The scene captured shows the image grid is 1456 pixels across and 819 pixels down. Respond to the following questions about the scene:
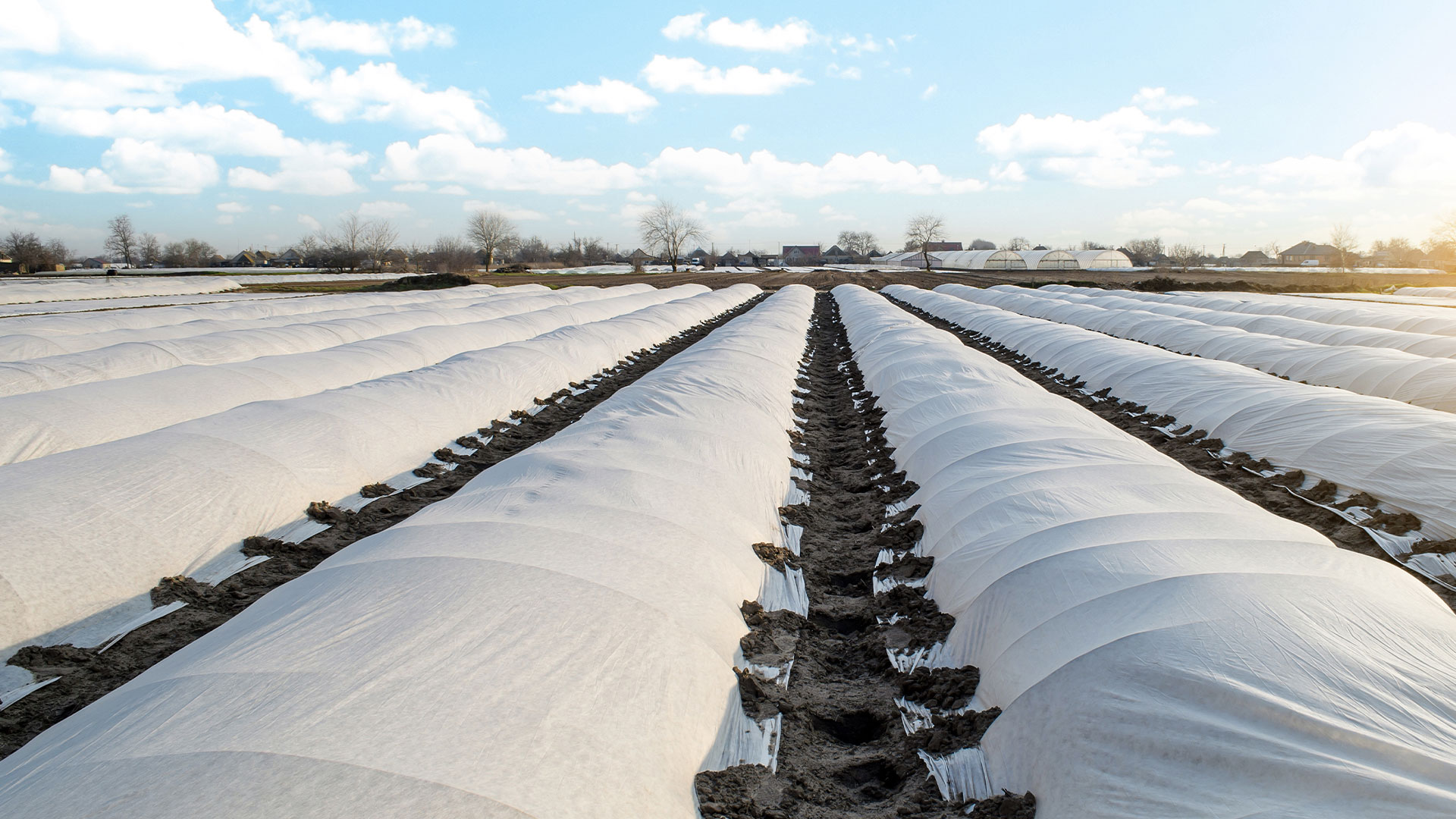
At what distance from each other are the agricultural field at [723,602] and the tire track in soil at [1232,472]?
6 cm

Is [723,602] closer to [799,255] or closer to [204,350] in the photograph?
[204,350]

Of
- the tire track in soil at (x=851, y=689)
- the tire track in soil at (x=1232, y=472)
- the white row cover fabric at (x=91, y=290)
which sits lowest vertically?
the tire track in soil at (x=851, y=689)

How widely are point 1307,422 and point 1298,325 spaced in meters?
11.8

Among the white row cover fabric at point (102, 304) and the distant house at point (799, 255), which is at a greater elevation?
the distant house at point (799, 255)

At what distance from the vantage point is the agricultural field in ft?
8.50

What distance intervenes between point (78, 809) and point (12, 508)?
435 centimetres

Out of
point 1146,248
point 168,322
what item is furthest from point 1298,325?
point 1146,248

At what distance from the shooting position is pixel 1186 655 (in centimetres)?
304

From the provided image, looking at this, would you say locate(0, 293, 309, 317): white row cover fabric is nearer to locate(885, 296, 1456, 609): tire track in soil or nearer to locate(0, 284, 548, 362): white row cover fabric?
locate(0, 284, 548, 362): white row cover fabric

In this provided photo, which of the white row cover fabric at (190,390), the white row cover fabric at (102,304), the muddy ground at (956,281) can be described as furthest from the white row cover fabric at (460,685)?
the muddy ground at (956,281)

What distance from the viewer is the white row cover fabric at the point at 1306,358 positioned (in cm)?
977

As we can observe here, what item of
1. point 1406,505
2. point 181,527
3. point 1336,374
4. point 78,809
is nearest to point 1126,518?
A: point 1406,505

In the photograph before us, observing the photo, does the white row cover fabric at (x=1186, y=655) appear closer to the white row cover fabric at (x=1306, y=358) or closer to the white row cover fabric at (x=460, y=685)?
the white row cover fabric at (x=460, y=685)

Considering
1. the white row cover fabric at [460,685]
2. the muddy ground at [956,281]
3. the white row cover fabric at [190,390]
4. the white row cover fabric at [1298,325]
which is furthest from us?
the muddy ground at [956,281]
